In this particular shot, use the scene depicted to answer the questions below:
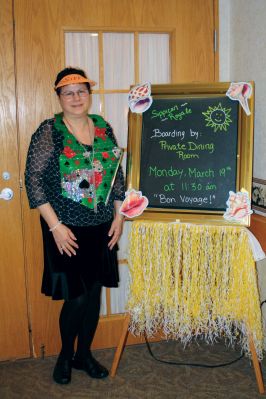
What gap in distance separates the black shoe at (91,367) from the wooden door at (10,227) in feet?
1.01

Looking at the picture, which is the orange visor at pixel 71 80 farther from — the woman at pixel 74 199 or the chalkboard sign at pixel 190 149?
the chalkboard sign at pixel 190 149

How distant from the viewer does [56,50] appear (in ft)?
6.74

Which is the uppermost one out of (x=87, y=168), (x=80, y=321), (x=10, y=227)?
(x=87, y=168)

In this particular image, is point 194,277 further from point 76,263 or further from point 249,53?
point 249,53

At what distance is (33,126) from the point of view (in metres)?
2.07

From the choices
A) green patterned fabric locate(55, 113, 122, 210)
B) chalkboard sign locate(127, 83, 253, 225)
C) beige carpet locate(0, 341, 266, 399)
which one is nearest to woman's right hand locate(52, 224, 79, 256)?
green patterned fabric locate(55, 113, 122, 210)

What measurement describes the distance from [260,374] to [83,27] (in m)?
1.82

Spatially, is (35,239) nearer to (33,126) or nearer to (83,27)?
(33,126)

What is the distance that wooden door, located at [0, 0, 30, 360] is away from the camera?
199cm

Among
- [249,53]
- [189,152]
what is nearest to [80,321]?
[189,152]

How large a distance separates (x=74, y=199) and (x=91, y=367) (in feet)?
2.78

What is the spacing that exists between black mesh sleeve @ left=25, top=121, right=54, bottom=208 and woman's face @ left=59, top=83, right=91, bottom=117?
5.6 inches

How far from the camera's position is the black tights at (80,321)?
1946mm

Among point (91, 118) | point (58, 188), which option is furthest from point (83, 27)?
point (58, 188)
